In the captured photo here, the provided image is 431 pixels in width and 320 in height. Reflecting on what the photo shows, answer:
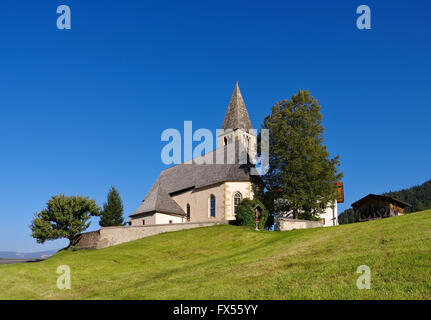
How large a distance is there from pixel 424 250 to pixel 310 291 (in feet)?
19.4

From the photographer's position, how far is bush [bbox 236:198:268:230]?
41.8 metres

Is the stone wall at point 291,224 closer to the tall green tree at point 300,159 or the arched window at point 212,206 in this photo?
the tall green tree at point 300,159

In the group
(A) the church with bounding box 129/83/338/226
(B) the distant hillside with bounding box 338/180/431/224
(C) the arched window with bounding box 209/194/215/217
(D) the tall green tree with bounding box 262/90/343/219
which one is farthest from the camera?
(B) the distant hillside with bounding box 338/180/431/224

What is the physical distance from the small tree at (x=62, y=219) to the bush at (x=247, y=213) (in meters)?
18.7

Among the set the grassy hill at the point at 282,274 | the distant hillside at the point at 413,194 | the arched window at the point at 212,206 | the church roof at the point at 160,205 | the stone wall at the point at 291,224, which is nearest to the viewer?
the grassy hill at the point at 282,274

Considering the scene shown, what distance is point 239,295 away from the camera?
13.8 meters

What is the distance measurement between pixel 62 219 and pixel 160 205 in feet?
41.3

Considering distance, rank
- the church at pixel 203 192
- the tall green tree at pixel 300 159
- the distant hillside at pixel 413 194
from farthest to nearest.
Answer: the distant hillside at pixel 413 194, the church at pixel 203 192, the tall green tree at pixel 300 159

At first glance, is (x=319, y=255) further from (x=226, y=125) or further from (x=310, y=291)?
(x=226, y=125)

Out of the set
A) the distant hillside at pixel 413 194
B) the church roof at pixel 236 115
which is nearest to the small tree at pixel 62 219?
the church roof at pixel 236 115

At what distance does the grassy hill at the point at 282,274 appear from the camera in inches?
518

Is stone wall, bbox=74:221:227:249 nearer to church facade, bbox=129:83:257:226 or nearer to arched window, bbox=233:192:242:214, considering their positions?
arched window, bbox=233:192:242:214

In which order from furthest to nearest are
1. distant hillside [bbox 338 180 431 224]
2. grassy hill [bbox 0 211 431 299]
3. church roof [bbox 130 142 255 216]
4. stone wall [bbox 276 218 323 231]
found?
distant hillside [bbox 338 180 431 224], church roof [bbox 130 142 255 216], stone wall [bbox 276 218 323 231], grassy hill [bbox 0 211 431 299]

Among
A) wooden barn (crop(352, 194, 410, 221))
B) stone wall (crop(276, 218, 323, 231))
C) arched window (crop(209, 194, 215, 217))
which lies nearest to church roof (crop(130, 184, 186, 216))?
arched window (crop(209, 194, 215, 217))
